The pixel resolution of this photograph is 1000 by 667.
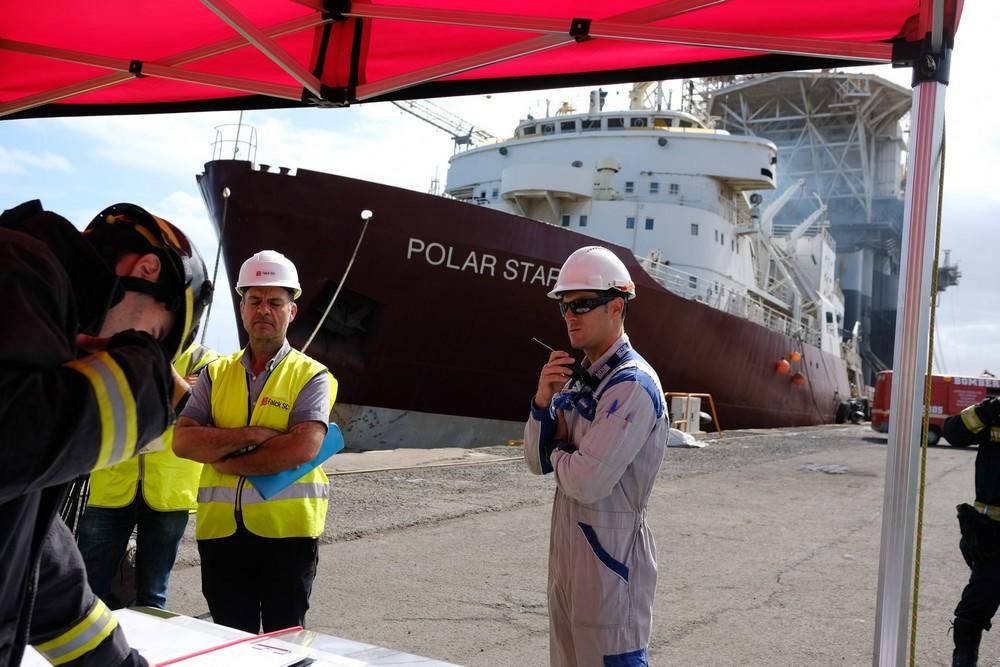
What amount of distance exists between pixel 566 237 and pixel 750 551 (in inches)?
313

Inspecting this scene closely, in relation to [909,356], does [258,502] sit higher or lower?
lower

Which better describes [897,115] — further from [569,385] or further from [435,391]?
[569,385]

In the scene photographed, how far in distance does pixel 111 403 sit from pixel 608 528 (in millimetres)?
1414

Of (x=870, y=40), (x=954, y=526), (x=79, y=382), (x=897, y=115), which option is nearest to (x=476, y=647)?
(x=870, y=40)

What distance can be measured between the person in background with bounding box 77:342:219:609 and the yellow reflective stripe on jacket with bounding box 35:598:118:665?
1.81 meters

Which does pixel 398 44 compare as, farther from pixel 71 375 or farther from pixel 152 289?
pixel 71 375

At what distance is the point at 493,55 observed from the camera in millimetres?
2676

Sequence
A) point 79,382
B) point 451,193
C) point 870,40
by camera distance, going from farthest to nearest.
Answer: point 451,193 < point 870,40 < point 79,382

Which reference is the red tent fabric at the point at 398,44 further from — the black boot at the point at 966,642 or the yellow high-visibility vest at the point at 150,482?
the black boot at the point at 966,642

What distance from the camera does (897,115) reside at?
44.9 meters

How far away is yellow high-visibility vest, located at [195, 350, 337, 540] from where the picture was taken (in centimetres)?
262

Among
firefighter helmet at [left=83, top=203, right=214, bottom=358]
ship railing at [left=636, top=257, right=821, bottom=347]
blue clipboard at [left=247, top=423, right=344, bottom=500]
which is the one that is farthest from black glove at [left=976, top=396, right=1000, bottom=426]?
ship railing at [left=636, top=257, right=821, bottom=347]

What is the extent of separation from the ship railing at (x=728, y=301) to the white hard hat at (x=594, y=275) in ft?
42.9

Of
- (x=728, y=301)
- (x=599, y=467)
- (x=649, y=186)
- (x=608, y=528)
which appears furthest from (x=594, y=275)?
(x=649, y=186)
